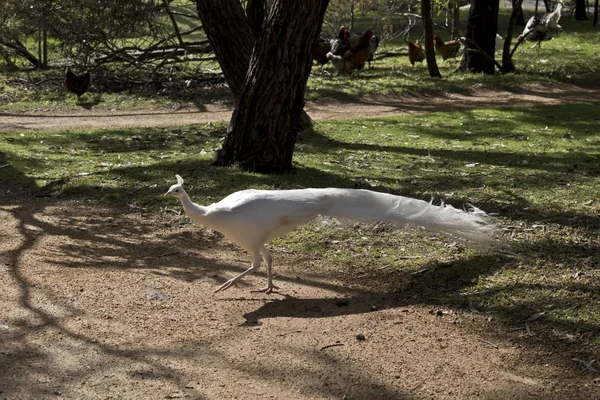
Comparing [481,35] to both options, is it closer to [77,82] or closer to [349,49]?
[349,49]

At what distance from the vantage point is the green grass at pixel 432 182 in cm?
588

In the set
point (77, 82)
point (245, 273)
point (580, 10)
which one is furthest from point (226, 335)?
point (580, 10)

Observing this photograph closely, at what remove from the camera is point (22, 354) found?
4848 mm

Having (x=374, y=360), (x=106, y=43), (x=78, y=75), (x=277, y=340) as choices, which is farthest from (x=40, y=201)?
(x=78, y=75)

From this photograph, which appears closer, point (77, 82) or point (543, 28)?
point (77, 82)

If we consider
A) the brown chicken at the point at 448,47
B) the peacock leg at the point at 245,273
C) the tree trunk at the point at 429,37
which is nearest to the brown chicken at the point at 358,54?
the tree trunk at the point at 429,37

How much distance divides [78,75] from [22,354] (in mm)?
12479

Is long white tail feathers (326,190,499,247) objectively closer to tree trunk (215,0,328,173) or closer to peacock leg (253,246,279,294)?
peacock leg (253,246,279,294)

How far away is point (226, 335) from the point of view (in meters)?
5.20

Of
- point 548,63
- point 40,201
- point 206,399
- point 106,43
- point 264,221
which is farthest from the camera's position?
point 548,63

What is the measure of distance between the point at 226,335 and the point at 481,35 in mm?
14721

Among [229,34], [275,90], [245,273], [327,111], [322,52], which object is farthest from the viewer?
[322,52]

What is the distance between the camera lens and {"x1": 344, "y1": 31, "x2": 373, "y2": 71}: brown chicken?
19.0 metres

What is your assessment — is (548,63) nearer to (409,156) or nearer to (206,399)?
(409,156)
